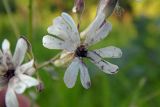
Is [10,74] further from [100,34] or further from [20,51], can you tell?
[100,34]

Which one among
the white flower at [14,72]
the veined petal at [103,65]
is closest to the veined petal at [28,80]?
the white flower at [14,72]

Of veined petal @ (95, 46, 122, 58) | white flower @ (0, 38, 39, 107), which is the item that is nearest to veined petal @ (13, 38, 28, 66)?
white flower @ (0, 38, 39, 107)

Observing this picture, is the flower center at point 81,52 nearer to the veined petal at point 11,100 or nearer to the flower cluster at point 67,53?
the flower cluster at point 67,53

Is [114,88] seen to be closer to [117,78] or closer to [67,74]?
[117,78]

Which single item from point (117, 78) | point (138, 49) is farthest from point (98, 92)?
point (138, 49)

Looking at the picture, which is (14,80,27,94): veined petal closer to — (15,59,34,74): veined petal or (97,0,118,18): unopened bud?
(15,59,34,74): veined petal

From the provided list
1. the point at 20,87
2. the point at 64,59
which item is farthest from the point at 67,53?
the point at 20,87
